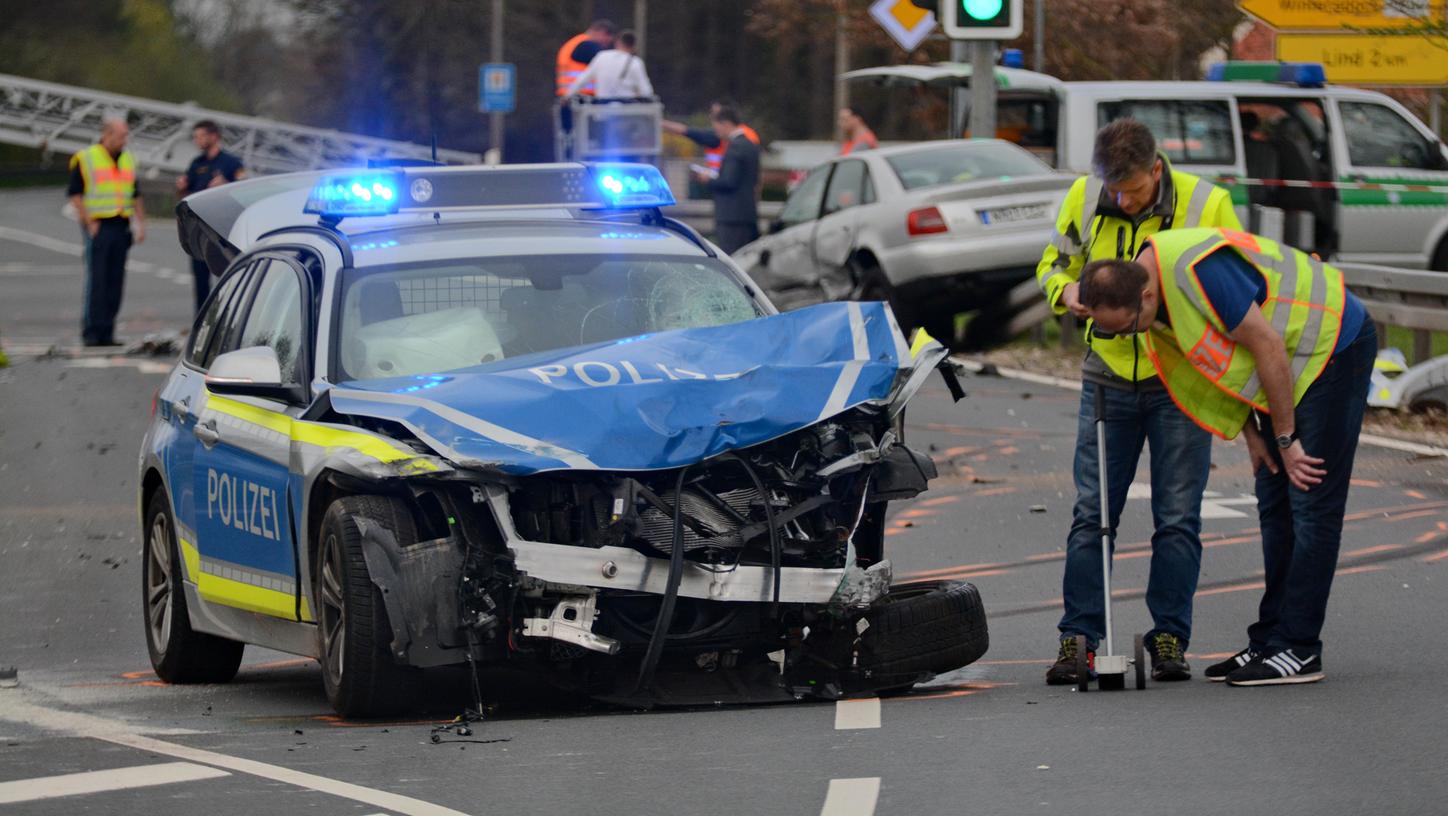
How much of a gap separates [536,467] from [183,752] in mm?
1240

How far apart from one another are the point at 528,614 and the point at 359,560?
487 millimetres

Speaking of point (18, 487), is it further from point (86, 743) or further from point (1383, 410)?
point (1383, 410)

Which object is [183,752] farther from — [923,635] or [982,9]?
[982,9]

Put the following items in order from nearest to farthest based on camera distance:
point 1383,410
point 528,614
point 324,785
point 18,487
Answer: point 324,785 → point 528,614 → point 18,487 → point 1383,410

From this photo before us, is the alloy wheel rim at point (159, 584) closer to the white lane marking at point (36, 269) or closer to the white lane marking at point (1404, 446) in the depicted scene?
the white lane marking at point (1404, 446)

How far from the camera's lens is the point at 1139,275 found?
679cm

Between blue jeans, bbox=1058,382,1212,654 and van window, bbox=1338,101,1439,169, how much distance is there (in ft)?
44.0

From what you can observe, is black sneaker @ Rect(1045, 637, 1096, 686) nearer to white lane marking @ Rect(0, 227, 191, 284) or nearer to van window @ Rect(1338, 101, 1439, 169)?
van window @ Rect(1338, 101, 1439, 169)

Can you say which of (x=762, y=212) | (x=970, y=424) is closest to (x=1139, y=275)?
(x=970, y=424)

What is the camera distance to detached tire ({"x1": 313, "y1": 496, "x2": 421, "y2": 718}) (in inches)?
256

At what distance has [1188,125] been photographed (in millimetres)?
19656

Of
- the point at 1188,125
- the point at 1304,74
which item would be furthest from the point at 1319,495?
the point at 1304,74

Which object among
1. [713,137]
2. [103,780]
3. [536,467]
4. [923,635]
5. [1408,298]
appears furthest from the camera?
[713,137]

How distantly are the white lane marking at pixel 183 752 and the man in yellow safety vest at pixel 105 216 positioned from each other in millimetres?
A: 14249
